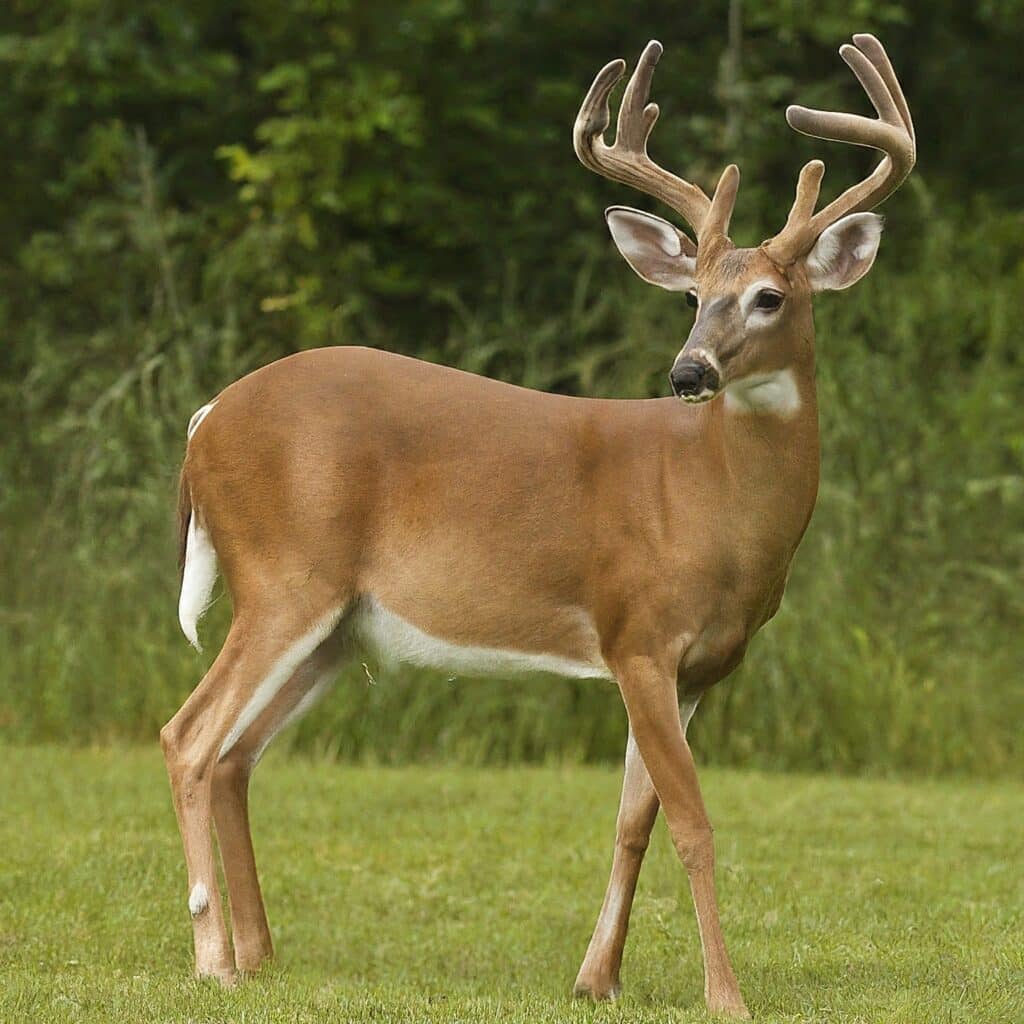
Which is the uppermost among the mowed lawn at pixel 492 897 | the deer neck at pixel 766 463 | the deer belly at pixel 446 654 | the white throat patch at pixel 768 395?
the white throat patch at pixel 768 395

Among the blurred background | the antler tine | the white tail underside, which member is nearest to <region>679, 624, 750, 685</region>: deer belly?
the antler tine

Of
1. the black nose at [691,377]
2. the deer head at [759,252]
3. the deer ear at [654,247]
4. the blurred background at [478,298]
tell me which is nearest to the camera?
the black nose at [691,377]

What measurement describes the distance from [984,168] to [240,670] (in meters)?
12.3

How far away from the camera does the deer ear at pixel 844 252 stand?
18.8ft

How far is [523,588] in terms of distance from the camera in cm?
590

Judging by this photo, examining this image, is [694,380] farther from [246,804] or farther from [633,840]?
[246,804]

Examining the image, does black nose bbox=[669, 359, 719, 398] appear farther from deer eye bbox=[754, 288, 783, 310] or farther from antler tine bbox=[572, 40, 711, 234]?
antler tine bbox=[572, 40, 711, 234]

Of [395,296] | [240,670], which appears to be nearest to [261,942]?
[240,670]

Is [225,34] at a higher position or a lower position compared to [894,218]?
higher

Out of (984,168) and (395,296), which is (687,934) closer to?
(395,296)

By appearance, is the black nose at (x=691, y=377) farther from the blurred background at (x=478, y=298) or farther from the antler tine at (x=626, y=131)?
the blurred background at (x=478, y=298)

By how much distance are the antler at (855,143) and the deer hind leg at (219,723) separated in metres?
1.72

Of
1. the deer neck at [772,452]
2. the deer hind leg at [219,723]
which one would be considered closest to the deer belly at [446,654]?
the deer hind leg at [219,723]

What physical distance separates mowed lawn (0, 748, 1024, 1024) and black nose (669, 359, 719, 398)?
1643 mm
